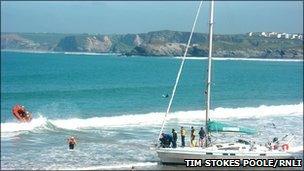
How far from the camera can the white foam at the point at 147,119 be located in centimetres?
4418

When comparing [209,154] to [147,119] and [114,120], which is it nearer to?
[114,120]

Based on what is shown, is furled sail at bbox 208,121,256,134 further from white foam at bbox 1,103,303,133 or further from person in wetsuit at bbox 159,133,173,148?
white foam at bbox 1,103,303,133

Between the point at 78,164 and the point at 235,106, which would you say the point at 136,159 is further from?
the point at 235,106

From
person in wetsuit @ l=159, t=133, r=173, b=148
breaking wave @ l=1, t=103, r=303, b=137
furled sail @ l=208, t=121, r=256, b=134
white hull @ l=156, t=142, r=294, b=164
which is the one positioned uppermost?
breaking wave @ l=1, t=103, r=303, b=137

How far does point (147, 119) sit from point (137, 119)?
87 cm

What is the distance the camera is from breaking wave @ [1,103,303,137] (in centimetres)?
4354

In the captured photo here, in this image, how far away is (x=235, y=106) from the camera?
205ft

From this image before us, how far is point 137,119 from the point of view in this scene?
48656 millimetres

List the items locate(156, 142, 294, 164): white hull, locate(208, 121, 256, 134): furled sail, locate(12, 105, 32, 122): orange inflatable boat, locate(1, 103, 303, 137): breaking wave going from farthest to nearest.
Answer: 1. locate(12, 105, 32, 122): orange inflatable boat
2. locate(1, 103, 303, 137): breaking wave
3. locate(208, 121, 256, 134): furled sail
4. locate(156, 142, 294, 164): white hull

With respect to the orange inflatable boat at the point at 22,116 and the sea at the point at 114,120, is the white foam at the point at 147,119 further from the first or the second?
the orange inflatable boat at the point at 22,116

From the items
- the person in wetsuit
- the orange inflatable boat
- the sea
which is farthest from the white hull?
the orange inflatable boat

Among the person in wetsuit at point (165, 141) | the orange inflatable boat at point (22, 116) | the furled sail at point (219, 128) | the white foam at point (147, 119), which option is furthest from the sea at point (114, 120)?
the furled sail at point (219, 128)

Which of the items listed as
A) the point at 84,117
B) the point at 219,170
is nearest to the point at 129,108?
the point at 84,117

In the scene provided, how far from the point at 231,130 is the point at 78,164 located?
8.29m
